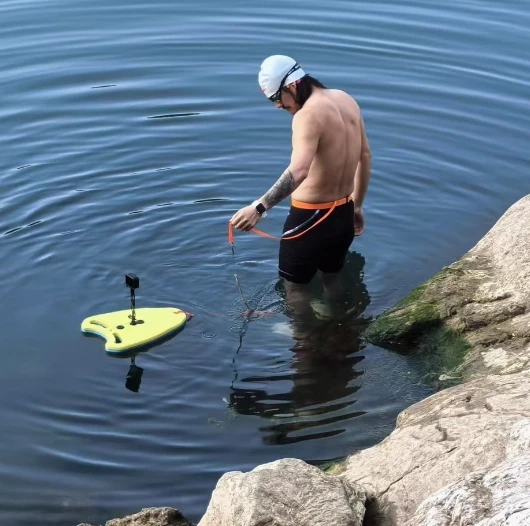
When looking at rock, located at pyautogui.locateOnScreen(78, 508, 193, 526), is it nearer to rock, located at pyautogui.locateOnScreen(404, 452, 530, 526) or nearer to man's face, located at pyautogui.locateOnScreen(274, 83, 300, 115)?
rock, located at pyautogui.locateOnScreen(404, 452, 530, 526)

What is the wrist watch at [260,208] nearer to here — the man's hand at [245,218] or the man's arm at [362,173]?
the man's hand at [245,218]

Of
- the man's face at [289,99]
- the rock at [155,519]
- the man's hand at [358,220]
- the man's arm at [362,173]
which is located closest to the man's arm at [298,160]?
A: the man's face at [289,99]

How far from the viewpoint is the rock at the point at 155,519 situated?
539 centimetres

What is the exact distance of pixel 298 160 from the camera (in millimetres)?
7492

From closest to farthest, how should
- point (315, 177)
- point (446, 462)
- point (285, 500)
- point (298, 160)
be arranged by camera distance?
point (285, 500) → point (446, 462) → point (298, 160) → point (315, 177)

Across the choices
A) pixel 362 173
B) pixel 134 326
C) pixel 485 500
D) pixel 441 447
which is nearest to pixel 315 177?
pixel 362 173

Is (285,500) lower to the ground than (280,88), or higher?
lower

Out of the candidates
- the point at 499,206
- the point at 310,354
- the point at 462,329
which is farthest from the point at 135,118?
the point at 462,329

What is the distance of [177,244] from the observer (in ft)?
31.9

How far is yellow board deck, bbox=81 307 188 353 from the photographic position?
7.95 meters

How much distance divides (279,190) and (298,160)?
29 cm

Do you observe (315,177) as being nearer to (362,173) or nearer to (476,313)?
(362,173)

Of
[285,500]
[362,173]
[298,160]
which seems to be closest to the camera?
[285,500]

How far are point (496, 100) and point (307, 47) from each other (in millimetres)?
2939
